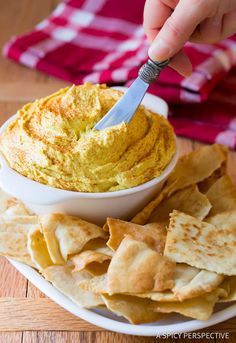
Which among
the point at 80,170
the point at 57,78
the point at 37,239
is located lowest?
the point at 57,78

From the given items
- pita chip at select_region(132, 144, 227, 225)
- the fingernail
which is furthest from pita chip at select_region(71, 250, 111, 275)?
the fingernail

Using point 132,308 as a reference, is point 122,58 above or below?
below

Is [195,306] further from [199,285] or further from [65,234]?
[65,234]

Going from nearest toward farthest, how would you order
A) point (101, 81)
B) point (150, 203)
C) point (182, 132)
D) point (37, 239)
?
1. point (37, 239)
2. point (150, 203)
3. point (182, 132)
4. point (101, 81)

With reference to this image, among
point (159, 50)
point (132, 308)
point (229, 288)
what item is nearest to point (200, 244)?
point (229, 288)

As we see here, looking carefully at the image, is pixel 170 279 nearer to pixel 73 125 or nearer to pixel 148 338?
pixel 148 338

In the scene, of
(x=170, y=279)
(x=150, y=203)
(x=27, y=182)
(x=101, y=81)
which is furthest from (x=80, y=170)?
(x=101, y=81)
